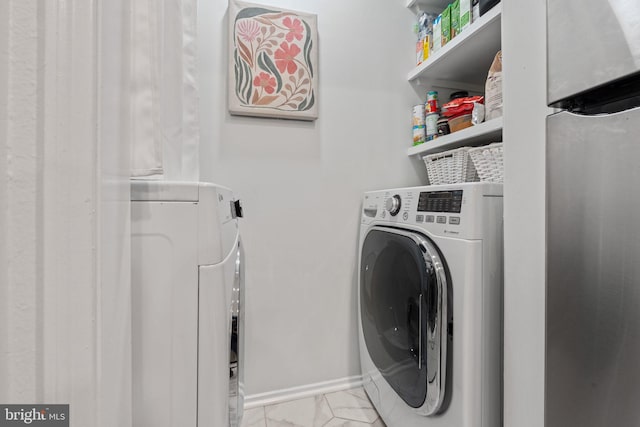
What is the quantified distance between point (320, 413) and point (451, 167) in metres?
1.25

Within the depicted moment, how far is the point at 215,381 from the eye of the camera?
0.55 m

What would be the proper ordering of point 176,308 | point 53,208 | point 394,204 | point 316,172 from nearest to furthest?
point 53,208
point 176,308
point 394,204
point 316,172

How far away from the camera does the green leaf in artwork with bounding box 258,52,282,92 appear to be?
1399mm

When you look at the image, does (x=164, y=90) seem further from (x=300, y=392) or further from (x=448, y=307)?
(x=300, y=392)

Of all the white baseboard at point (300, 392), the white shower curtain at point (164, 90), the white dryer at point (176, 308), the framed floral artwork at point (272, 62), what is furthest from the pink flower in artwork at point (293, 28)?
the white baseboard at point (300, 392)

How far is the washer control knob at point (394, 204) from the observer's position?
3.72ft

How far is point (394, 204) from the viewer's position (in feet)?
3.79

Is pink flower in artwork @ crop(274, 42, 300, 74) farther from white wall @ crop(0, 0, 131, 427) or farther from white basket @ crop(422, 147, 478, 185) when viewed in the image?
white wall @ crop(0, 0, 131, 427)

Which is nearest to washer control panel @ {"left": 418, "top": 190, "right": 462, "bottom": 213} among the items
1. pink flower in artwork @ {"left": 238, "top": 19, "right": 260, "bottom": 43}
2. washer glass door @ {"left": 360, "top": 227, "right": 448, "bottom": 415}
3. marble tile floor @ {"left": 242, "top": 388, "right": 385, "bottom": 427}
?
washer glass door @ {"left": 360, "top": 227, "right": 448, "bottom": 415}

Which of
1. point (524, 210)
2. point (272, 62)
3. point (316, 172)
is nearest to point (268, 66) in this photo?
point (272, 62)

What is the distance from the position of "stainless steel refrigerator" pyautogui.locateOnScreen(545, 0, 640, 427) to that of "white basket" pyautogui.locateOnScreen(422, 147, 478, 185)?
1.97 feet

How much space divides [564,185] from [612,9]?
0.31 m

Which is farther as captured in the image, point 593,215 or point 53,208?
point 593,215

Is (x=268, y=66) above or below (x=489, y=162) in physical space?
above
